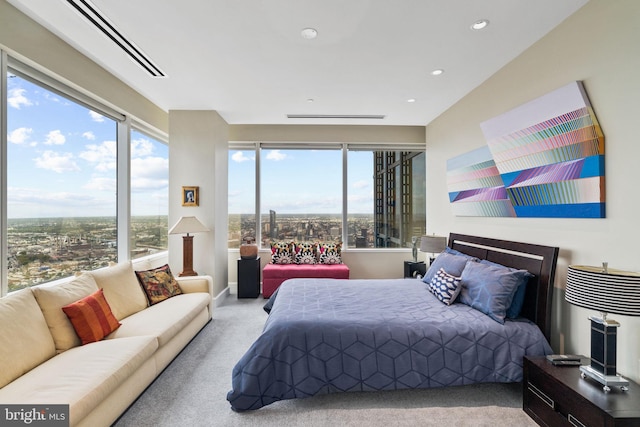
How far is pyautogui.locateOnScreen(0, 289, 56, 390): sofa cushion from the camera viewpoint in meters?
1.69

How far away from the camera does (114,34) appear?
7.91 ft

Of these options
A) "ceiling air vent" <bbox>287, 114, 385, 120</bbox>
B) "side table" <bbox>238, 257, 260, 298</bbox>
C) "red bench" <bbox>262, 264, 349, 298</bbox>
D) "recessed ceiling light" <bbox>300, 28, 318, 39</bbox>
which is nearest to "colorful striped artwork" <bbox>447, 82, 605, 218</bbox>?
"ceiling air vent" <bbox>287, 114, 385, 120</bbox>

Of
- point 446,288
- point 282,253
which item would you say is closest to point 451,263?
point 446,288

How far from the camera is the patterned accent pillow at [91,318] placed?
2.12m

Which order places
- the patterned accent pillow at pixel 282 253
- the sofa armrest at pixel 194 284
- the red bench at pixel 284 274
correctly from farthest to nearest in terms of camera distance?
the patterned accent pillow at pixel 282 253
the red bench at pixel 284 274
the sofa armrest at pixel 194 284

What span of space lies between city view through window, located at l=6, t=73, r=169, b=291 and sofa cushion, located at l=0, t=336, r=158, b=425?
105 cm

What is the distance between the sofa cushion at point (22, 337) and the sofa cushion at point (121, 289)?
630 mm

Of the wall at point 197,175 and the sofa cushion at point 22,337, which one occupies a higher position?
the wall at point 197,175

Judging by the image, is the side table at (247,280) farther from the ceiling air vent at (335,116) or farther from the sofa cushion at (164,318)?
the ceiling air vent at (335,116)

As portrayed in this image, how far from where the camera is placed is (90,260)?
3.23 metres

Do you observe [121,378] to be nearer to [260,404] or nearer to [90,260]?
[260,404]

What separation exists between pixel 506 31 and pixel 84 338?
409cm

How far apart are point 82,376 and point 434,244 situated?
3.92 metres

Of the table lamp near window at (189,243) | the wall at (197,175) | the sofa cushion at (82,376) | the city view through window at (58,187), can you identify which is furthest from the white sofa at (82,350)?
the wall at (197,175)
